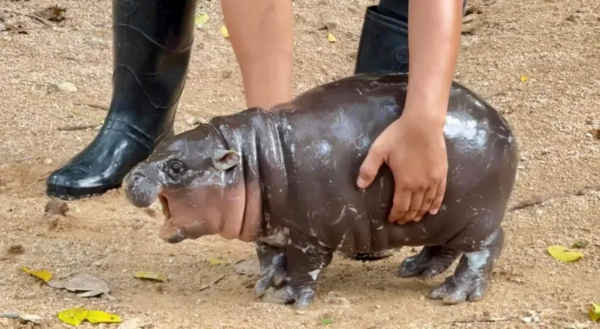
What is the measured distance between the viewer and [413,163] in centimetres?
→ 150

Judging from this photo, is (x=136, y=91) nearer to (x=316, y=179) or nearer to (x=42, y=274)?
(x=42, y=274)

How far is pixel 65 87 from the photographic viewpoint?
10.4ft

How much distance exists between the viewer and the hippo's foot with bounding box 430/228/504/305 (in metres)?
1.63

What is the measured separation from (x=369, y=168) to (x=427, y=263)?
352 mm

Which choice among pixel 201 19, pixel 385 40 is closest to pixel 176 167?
pixel 385 40

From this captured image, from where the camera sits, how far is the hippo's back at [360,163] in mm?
1498

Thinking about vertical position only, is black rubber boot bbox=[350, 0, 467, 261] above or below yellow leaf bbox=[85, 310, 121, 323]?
above

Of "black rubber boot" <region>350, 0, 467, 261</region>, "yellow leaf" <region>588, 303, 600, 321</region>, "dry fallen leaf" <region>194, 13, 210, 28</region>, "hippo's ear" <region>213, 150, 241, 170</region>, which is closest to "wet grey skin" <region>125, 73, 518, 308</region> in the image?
"hippo's ear" <region>213, 150, 241, 170</region>

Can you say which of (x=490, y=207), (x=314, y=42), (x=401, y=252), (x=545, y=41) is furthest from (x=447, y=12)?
(x=314, y=42)

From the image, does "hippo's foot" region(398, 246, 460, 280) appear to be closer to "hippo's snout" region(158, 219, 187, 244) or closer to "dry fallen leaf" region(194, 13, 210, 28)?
"hippo's snout" region(158, 219, 187, 244)

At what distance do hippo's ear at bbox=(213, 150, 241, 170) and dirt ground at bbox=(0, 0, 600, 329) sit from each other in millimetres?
274

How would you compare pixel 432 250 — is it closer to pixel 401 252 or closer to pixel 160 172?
pixel 401 252

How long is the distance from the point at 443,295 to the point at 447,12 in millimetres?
504

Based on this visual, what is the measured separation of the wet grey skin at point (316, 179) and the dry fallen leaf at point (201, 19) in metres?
2.42
